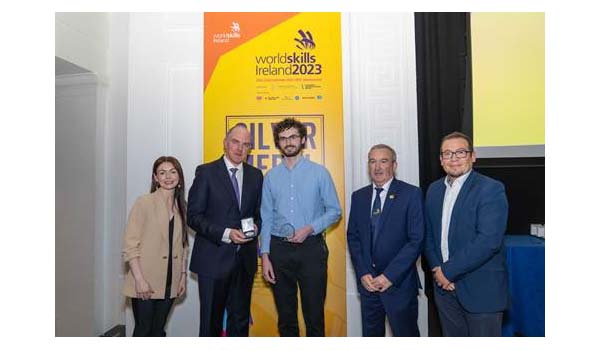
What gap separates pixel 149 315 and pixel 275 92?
1.73 m

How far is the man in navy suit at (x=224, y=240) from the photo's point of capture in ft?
8.70

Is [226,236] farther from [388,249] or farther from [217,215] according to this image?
[388,249]

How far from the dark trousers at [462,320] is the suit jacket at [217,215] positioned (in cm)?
126

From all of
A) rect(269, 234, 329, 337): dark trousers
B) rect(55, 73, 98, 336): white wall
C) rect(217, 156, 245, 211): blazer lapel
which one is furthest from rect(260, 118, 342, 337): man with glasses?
rect(55, 73, 98, 336): white wall

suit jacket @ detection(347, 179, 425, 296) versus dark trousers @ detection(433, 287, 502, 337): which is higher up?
suit jacket @ detection(347, 179, 425, 296)

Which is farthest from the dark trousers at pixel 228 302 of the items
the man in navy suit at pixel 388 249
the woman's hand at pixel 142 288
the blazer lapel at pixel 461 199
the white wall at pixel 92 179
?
the blazer lapel at pixel 461 199

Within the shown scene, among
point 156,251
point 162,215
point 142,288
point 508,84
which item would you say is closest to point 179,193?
point 162,215

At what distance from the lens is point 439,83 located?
2.97 metres

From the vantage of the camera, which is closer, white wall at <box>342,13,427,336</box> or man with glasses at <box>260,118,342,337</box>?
man with glasses at <box>260,118,342,337</box>

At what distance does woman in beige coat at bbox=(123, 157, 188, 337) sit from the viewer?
2.54 m

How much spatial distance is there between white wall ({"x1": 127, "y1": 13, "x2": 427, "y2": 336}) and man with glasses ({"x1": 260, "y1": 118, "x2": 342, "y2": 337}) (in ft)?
1.20

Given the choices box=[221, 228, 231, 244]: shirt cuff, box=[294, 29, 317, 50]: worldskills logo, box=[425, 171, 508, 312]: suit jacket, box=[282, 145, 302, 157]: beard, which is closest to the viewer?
box=[425, 171, 508, 312]: suit jacket

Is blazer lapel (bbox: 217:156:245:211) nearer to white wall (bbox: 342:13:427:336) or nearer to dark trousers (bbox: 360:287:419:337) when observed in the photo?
white wall (bbox: 342:13:427:336)

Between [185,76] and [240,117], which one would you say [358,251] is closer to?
[240,117]
